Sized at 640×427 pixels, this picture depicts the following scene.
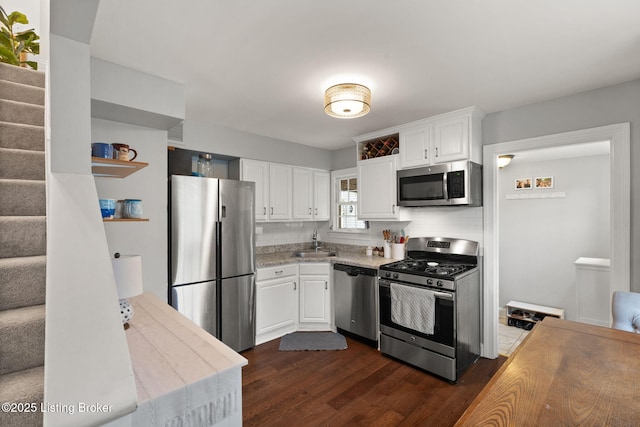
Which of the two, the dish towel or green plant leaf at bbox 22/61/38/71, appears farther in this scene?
the dish towel

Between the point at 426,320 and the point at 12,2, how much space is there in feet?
15.6

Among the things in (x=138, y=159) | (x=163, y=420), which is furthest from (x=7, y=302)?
(x=138, y=159)

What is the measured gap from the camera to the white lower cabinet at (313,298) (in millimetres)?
3748

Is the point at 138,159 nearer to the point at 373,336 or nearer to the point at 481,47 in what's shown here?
the point at 481,47

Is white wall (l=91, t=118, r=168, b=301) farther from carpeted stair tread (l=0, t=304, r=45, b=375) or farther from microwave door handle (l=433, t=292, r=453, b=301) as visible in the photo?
microwave door handle (l=433, t=292, r=453, b=301)

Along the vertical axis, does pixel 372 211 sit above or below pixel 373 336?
above

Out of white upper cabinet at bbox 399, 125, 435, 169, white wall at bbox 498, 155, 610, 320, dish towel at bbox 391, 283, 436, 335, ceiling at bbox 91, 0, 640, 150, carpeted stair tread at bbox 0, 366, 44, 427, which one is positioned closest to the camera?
carpeted stair tread at bbox 0, 366, 44, 427

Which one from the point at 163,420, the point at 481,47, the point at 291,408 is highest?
the point at 481,47

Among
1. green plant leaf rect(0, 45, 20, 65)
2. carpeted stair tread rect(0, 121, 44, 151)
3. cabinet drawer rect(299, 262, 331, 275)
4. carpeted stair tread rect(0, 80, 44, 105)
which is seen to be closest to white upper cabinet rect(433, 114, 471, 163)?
cabinet drawer rect(299, 262, 331, 275)

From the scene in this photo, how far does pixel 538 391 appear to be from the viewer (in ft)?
3.14

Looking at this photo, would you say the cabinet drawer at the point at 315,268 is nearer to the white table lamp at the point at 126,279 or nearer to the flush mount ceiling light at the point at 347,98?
the flush mount ceiling light at the point at 347,98

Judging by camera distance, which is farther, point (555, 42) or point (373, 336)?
point (373, 336)

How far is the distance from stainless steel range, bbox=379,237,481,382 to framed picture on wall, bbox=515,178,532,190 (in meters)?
2.18

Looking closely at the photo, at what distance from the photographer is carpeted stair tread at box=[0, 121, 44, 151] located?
6.10ft
